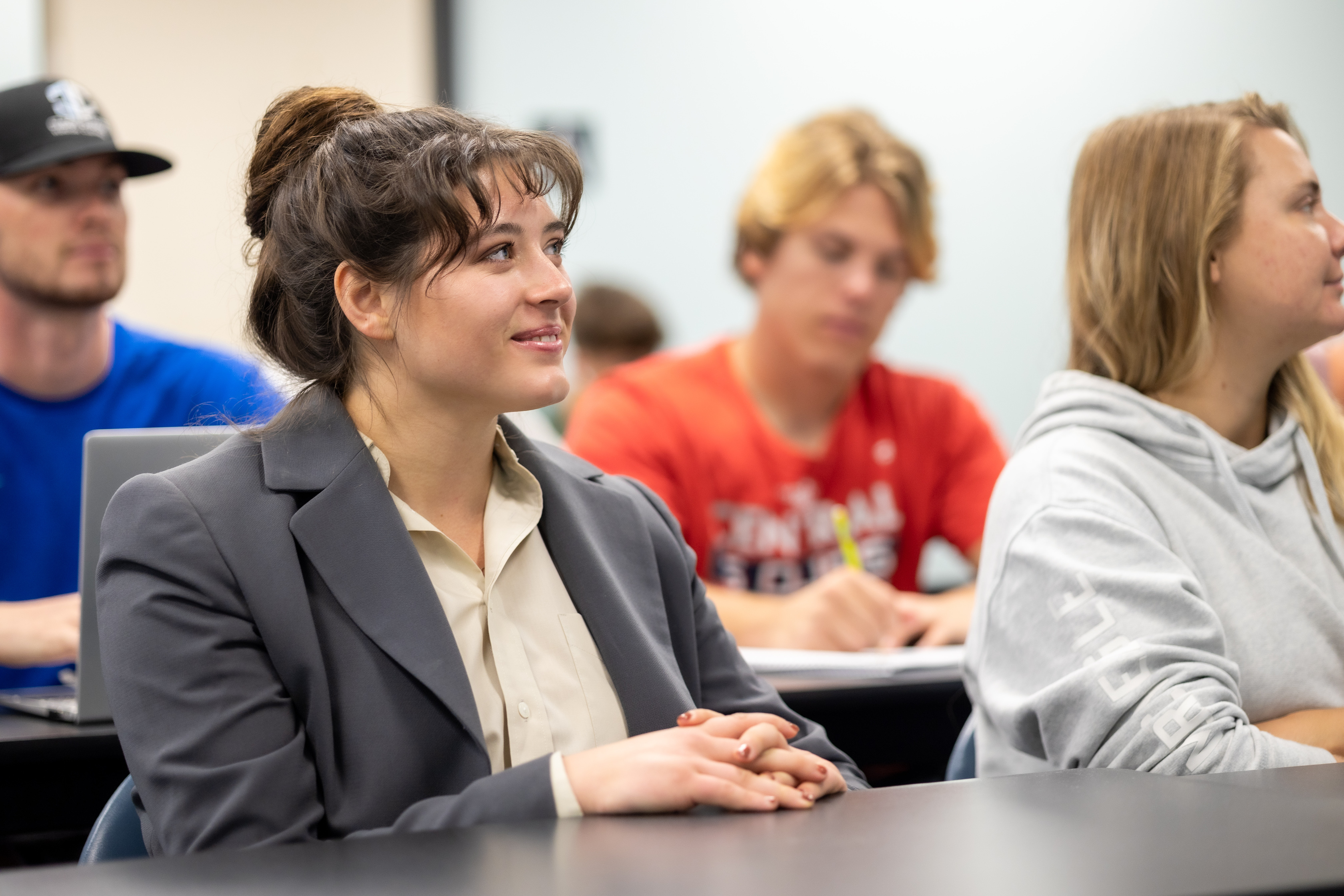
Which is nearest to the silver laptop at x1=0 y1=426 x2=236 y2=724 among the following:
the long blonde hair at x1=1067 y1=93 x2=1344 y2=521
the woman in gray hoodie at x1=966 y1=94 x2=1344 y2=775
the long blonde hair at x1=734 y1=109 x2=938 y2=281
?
the woman in gray hoodie at x1=966 y1=94 x2=1344 y2=775

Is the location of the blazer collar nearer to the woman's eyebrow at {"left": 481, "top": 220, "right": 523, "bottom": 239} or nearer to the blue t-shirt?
the woman's eyebrow at {"left": 481, "top": 220, "right": 523, "bottom": 239}

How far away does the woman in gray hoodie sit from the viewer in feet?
4.21

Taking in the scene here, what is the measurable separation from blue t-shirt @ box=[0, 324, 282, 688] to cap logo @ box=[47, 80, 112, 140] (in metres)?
0.36

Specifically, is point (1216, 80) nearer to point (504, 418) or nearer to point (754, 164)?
point (754, 164)

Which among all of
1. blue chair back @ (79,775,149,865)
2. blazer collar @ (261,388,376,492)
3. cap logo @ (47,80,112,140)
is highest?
cap logo @ (47,80,112,140)

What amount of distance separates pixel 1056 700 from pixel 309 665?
722mm

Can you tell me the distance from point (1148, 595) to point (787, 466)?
117 cm

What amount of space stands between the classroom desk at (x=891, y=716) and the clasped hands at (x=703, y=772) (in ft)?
2.15

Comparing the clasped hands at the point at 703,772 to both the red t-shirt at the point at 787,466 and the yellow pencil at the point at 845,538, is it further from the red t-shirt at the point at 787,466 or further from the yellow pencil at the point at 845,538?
the red t-shirt at the point at 787,466

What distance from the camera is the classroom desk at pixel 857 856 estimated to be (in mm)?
725

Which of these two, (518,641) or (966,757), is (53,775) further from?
(966,757)

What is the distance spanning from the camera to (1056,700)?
1.29m

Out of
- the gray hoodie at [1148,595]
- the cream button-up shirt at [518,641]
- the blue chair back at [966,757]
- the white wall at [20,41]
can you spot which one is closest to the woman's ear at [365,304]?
the cream button-up shirt at [518,641]

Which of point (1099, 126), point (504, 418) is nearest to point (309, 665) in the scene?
point (504, 418)
